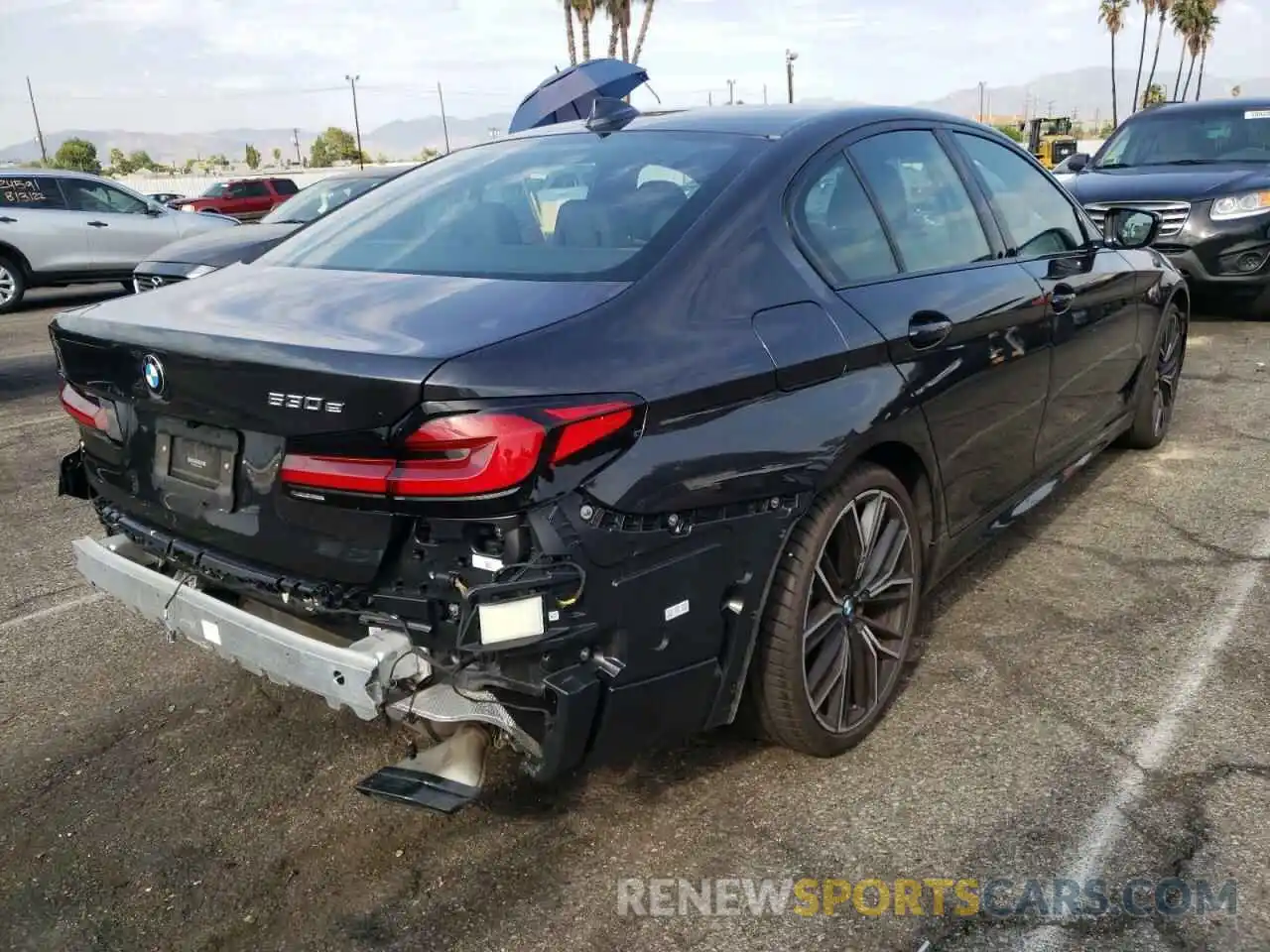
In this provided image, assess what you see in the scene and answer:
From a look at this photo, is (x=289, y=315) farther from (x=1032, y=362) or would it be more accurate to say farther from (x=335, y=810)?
(x=1032, y=362)

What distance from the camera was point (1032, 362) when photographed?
364 cm

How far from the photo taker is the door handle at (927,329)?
9.73ft

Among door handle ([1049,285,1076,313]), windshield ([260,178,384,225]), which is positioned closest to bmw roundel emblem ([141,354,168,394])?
door handle ([1049,285,1076,313])

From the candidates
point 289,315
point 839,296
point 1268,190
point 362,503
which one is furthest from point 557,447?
point 1268,190

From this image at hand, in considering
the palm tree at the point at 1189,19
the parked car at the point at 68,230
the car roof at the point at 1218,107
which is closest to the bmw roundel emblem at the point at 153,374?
the car roof at the point at 1218,107

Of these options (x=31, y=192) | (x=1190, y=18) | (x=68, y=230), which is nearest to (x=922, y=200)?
(x=68, y=230)

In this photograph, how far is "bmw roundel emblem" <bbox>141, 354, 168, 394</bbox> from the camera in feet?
7.99

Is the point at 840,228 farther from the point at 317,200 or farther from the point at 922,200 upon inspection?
the point at 317,200

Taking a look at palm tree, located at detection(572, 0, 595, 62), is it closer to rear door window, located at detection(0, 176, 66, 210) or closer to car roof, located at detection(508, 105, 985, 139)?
rear door window, located at detection(0, 176, 66, 210)

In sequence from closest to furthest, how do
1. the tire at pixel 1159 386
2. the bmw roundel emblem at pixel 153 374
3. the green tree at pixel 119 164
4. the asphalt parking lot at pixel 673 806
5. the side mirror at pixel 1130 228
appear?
the asphalt parking lot at pixel 673 806, the bmw roundel emblem at pixel 153 374, the side mirror at pixel 1130 228, the tire at pixel 1159 386, the green tree at pixel 119 164

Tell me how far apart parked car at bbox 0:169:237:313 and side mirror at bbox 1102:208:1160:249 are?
11211 mm

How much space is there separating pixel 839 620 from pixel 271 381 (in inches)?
60.5

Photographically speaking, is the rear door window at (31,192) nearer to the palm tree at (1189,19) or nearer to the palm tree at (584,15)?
the palm tree at (584,15)

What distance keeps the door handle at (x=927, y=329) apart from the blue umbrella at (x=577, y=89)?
23.3 feet
